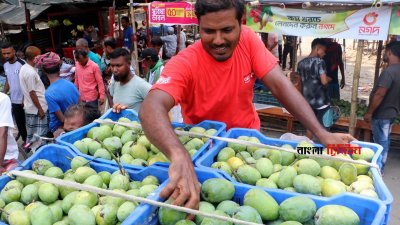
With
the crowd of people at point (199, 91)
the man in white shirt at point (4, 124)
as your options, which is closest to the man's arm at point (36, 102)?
the crowd of people at point (199, 91)

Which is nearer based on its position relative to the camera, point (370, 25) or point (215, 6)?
point (215, 6)

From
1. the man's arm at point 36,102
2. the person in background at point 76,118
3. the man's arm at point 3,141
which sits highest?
the person in background at point 76,118

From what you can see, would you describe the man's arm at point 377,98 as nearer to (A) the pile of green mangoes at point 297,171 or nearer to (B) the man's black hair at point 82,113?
(A) the pile of green mangoes at point 297,171

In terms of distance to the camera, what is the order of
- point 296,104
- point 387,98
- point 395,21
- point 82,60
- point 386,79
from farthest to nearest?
point 82,60
point 387,98
point 386,79
point 395,21
point 296,104

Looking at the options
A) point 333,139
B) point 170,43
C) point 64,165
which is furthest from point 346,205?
point 170,43

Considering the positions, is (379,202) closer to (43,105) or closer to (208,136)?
(208,136)

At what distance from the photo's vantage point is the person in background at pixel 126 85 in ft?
13.3

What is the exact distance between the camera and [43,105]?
524 centimetres

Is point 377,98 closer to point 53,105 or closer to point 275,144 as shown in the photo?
point 275,144

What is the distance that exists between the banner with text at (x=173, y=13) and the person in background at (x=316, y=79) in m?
2.12

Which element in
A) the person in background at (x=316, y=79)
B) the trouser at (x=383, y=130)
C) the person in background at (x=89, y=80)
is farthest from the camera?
the person in background at (x=89, y=80)

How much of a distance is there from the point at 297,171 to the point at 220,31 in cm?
87

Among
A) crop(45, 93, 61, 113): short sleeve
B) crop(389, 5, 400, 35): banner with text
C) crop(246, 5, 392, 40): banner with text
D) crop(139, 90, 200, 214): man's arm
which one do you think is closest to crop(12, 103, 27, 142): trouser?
crop(45, 93, 61, 113): short sleeve

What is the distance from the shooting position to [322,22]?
5.18m
